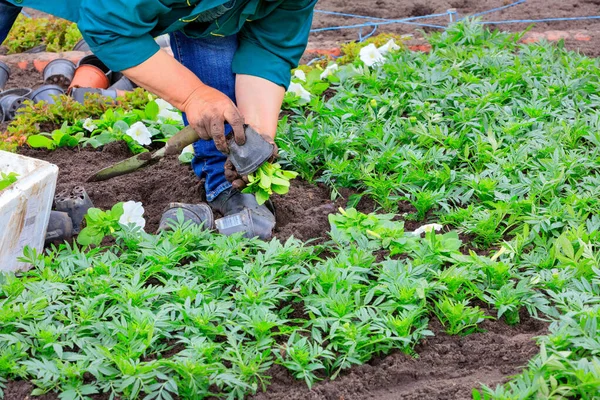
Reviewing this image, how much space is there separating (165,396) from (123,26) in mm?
1241

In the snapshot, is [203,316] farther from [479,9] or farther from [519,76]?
[479,9]

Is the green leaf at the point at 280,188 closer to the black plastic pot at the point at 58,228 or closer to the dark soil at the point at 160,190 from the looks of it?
the dark soil at the point at 160,190

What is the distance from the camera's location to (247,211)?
308 cm

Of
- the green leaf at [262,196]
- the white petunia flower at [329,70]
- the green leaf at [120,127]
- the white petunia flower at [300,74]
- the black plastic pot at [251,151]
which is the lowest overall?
the green leaf at [120,127]

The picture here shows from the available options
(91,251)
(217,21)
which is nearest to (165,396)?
(91,251)

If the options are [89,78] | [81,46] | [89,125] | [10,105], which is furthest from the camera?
[81,46]

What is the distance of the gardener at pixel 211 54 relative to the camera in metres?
2.72

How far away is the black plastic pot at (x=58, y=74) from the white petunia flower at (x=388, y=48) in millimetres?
1860

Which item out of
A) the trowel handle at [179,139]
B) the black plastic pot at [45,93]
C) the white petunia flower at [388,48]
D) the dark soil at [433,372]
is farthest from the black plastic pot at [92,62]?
the dark soil at [433,372]

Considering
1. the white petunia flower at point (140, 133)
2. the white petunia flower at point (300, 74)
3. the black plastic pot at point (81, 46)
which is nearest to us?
the white petunia flower at point (140, 133)

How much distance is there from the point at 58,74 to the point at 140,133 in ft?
4.03

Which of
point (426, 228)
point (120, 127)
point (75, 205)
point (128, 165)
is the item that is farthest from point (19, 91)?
point (426, 228)

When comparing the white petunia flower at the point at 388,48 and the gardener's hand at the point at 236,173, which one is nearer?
the gardener's hand at the point at 236,173

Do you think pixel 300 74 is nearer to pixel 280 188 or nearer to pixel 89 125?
pixel 89 125
